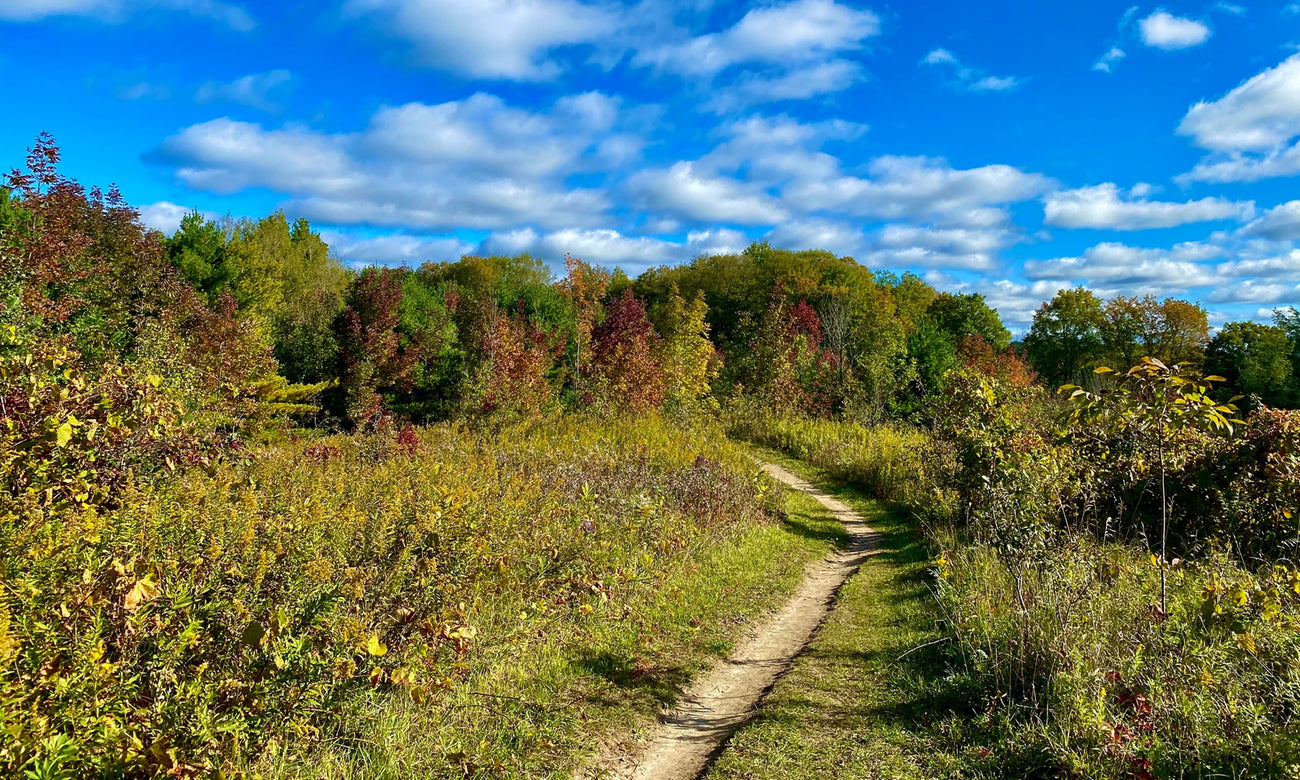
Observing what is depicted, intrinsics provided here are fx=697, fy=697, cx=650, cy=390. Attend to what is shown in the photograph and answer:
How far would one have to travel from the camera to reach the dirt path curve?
4.70 metres

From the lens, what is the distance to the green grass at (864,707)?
4.51 m

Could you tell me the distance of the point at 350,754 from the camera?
392 cm

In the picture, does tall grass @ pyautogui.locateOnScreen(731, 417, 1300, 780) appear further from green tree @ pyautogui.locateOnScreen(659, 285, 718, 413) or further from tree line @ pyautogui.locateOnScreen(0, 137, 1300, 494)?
green tree @ pyautogui.locateOnScreen(659, 285, 718, 413)

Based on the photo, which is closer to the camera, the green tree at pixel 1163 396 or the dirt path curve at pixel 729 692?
the green tree at pixel 1163 396

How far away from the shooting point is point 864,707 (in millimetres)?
5328

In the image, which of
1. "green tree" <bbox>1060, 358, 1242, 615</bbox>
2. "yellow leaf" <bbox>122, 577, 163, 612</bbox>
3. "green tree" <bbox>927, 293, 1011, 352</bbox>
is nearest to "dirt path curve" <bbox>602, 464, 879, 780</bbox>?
"yellow leaf" <bbox>122, 577, 163, 612</bbox>

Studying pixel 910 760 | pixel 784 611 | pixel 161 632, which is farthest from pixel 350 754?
pixel 784 611

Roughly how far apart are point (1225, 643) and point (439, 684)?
5155 millimetres

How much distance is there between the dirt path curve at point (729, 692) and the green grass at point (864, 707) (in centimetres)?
17

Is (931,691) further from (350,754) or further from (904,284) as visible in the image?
(904,284)

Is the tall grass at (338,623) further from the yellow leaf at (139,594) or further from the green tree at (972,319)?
the green tree at (972,319)

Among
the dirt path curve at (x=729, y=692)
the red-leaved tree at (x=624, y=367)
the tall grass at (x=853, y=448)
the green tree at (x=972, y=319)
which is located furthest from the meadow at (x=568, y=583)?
the green tree at (x=972, y=319)

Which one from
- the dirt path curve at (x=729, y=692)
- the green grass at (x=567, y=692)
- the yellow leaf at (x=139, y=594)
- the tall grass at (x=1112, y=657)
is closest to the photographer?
the yellow leaf at (x=139, y=594)

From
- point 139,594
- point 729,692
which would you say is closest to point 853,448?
point 729,692
